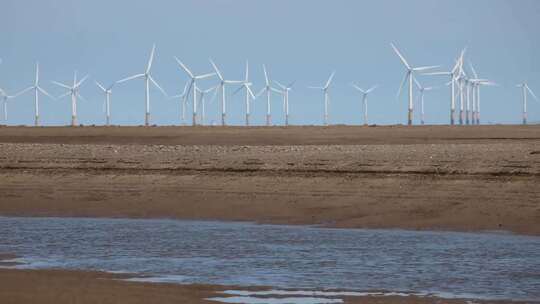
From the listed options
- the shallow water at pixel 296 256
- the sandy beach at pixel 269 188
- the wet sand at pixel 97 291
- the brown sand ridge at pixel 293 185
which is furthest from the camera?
the brown sand ridge at pixel 293 185

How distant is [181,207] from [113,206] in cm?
177

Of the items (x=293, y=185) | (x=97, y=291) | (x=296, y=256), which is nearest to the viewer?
(x=97, y=291)

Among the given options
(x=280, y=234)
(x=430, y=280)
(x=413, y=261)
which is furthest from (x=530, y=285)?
(x=280, y=234)

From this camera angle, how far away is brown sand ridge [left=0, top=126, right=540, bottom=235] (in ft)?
68.6

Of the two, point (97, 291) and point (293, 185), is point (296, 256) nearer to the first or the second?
point (97, 291)

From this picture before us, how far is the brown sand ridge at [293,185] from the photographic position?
824 inches

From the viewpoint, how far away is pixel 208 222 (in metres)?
21.9

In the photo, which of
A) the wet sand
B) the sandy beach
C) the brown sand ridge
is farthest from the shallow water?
the brown sand ridge

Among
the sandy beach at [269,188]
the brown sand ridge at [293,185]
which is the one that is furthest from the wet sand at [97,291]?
the brown sand ridge at [293,185]

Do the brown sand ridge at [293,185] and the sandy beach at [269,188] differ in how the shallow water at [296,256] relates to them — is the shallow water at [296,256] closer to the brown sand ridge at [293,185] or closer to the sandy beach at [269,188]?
the sandy beach at [269,188]

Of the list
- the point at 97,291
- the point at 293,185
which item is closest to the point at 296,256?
the point at 97,291

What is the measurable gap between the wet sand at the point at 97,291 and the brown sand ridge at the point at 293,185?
7.03 metres

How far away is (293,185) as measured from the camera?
24.8 meters

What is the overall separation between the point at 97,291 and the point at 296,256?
13.5 feet
